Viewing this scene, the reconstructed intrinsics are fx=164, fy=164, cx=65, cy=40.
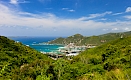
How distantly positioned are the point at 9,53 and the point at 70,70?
24.2m

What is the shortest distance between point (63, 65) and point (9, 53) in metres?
23.5

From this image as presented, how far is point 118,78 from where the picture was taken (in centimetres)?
1034

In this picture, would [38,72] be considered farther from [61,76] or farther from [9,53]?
[9,53]

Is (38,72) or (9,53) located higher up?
(9,53)

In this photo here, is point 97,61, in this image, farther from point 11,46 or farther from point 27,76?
point 11,46

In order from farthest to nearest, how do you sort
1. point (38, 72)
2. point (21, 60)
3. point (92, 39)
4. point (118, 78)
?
1. point (92, 39)
2. point (21, 60)
3. point (38, 72)
4. point (118, 78)

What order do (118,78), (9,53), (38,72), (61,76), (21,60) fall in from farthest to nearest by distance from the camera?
(9,53)
(21,60)
(38,72)
(61,76)
(118,78)

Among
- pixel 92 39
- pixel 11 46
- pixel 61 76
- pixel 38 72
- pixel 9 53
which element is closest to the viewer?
pixel 61 76

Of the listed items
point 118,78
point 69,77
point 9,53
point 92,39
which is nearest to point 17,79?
point 69,77

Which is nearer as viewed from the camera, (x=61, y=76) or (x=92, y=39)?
(x=61, y=76)

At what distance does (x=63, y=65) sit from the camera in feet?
81.8

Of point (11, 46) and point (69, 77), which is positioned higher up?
point (11, 46)

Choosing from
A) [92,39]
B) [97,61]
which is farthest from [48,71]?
[92,39]

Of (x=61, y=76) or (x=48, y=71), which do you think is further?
(x=48, y=71)
